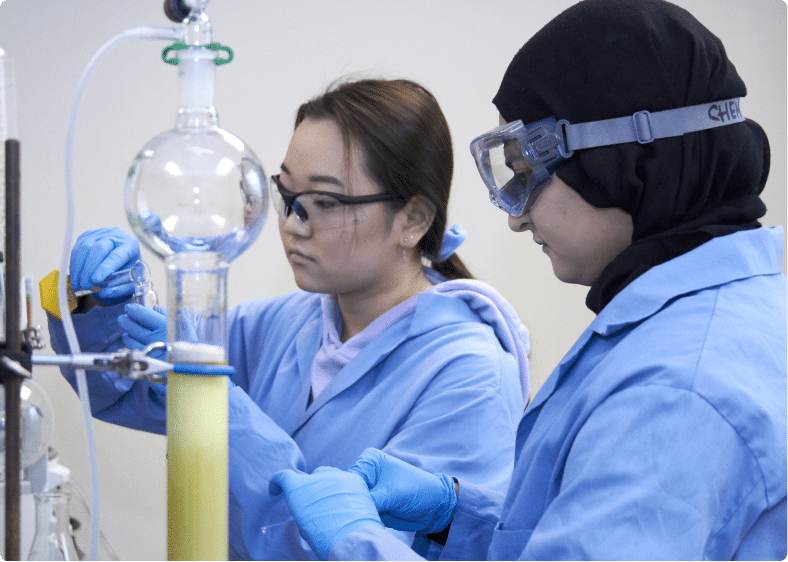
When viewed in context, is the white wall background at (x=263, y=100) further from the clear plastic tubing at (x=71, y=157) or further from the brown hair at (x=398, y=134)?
the clear plastic tubing at (x=71, y=157)

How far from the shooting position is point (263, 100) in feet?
7.48

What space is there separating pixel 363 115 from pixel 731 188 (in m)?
0.75

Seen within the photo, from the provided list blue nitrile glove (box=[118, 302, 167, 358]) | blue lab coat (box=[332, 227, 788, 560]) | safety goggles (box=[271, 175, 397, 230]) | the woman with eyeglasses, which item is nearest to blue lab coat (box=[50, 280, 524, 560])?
the woman with eyeglasses

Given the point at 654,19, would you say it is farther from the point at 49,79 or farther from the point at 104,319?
the point at 49,79

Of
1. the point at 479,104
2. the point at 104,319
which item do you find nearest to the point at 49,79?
the point at 104,319

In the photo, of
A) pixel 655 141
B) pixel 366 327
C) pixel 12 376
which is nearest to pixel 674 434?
pixel 655 141

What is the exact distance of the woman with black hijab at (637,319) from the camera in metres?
0.71

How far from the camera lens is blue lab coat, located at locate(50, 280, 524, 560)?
3.88ft

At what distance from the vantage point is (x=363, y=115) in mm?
1486

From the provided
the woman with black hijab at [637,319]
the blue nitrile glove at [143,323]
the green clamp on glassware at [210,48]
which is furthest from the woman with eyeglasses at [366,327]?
the green clamp on glassware at [210,48]

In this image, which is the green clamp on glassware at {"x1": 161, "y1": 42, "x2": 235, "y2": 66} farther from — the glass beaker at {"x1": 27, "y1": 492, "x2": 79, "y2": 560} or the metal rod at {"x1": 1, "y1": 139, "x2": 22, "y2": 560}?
the glass beaker at {"x1": 27, "y1": 492, "x2": 79, "y2": 560}

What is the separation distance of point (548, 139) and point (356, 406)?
682mm

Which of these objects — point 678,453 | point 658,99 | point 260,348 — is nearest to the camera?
point 678,453

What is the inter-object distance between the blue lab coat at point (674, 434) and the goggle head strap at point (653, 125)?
0.15 m
